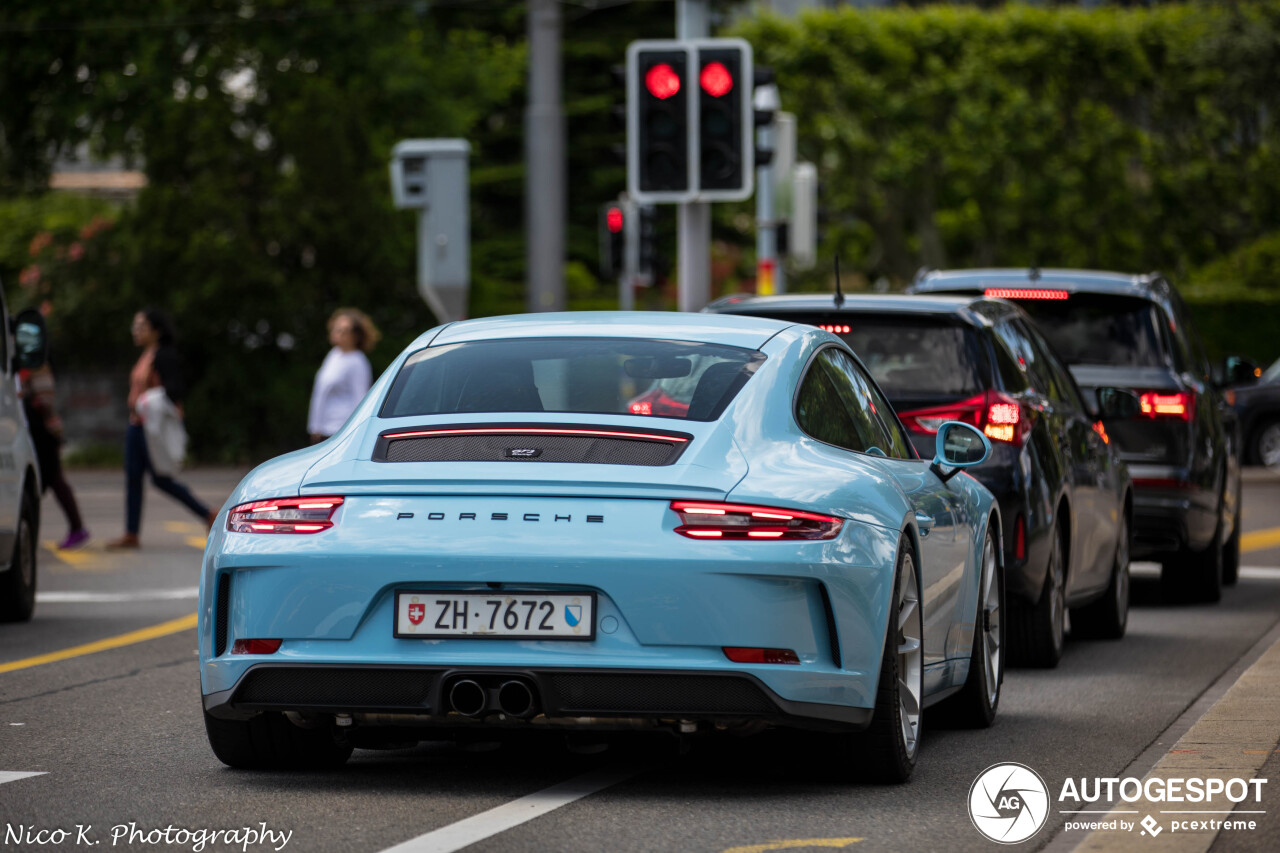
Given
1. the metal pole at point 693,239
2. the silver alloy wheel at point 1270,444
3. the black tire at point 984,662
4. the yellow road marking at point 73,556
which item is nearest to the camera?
the black tire at point 984,662

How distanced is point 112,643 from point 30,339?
213 centimetres

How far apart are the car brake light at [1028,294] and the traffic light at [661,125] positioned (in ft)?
14.1

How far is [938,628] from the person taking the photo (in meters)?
7.00

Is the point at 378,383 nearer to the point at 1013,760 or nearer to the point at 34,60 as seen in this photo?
the point at 1013,760

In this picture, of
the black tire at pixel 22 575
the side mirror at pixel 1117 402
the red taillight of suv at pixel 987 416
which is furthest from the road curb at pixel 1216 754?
the black tire at pixel 22 575

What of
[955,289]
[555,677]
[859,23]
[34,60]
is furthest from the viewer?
[859,23]

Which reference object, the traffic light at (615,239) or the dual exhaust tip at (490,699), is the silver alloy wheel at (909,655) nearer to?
the dual exhaust tip at (490,699)

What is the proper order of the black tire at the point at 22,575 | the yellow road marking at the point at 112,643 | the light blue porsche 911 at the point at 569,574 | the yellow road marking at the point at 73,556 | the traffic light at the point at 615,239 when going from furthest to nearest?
the traffic light at the point at 615,239, the yellow road marking at the point at 73,556, the black tire at the point at 22,575, the yellow road marking at the point at 112,643, the light blue porsche 911 at the point at 569,574

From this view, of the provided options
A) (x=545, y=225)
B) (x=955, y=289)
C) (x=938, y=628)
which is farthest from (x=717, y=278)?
(x=938, y=628)

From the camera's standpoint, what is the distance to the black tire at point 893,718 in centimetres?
615

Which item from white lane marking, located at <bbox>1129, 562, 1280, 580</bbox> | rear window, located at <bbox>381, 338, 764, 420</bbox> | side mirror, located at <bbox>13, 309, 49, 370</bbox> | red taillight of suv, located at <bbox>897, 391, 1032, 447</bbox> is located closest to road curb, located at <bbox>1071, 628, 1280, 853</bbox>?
red taillight of suv, located at <bbox>897, 391, 1032, 447</bbox>

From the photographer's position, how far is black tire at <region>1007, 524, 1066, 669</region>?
9.52m

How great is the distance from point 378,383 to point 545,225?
14616 mm

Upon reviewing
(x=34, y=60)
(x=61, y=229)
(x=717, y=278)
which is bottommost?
(x=717, y=278)
